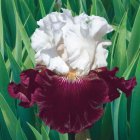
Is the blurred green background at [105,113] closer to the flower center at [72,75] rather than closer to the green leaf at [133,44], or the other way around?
the green leaf at [133,44]

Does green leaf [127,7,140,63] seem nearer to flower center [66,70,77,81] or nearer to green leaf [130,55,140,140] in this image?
green leaf [130,55,140,140]

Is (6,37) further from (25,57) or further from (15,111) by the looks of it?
(15,111)

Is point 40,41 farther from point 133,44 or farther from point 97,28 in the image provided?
point 133,44

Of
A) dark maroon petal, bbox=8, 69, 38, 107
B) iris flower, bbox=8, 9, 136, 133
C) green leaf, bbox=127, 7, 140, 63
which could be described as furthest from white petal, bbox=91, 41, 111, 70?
green leaf, bbox=127, 7, 140, 63

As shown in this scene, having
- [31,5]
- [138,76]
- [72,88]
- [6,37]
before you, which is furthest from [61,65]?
[31,5]

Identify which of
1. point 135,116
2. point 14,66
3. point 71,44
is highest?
point 71,44

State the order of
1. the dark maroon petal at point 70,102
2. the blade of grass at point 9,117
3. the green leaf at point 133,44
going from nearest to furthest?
the dark maroon petal at point 70,102
the blade of grass at point 9,117
the green leaf at point 133,44

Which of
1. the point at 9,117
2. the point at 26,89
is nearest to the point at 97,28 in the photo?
the point at 26,89

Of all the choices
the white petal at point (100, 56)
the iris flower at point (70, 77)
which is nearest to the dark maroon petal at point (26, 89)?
the iris flower at point (70, 77)
